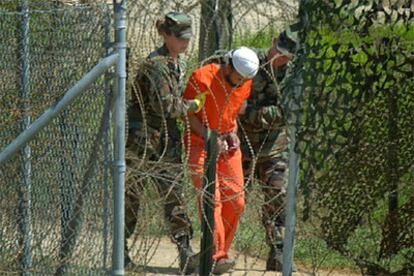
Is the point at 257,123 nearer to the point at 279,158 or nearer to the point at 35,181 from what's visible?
the point at 279,158

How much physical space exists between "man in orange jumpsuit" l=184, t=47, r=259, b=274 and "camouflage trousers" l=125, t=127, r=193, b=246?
0.67ft

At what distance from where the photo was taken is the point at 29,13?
23.2 ft

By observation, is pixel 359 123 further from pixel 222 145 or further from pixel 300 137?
pixel 222 145

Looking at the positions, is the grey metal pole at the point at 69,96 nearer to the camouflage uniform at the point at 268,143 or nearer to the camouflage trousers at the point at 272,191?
the camouflage trousers at the point at 272,191

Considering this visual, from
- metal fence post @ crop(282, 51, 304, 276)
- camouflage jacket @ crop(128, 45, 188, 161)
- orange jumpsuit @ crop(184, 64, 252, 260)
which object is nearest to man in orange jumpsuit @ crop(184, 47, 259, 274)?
orange jumpsuit @ crop(184, 64, 252, 260)

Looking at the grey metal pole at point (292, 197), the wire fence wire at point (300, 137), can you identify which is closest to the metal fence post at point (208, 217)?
the wire fence wire at point (300, 137)

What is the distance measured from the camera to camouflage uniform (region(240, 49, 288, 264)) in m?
8.84

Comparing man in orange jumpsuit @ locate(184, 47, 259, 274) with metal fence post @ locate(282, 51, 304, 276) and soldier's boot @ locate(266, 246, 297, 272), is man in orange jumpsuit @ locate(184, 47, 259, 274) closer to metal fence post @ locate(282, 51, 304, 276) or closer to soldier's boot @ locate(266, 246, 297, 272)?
soldier's boot @ locate(266, 246, 297, 272)

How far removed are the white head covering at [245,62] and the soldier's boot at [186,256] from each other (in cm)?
116

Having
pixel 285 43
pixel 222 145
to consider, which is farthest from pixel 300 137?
pixel 222 145

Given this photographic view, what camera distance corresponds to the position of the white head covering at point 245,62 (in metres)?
8.27

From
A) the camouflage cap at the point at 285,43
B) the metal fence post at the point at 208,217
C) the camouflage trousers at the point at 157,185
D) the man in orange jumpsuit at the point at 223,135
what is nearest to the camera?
the camouflage trousers at the point at 157,185

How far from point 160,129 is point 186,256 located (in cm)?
83

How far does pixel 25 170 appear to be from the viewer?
279 inches
